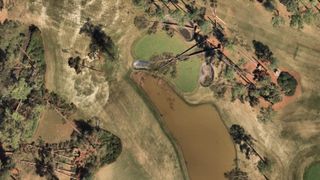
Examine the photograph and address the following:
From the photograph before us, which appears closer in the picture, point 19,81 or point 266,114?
point 19,81

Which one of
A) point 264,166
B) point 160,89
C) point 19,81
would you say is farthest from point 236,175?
point 19,81

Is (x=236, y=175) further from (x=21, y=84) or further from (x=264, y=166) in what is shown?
(x=21, y=84)

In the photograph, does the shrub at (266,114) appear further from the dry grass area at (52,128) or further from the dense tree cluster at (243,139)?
the dry grass area at (52,128)

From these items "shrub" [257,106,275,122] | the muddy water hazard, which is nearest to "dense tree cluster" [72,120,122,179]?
the muddy water hazard

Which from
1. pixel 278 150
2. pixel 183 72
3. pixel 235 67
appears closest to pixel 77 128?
pixel 183 72

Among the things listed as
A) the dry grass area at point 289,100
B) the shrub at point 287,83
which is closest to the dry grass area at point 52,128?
the dry grass area at point 289,100

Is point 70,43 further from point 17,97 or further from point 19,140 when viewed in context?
point 19,140

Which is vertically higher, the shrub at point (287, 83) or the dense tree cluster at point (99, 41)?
the shrub at point (287, 83)

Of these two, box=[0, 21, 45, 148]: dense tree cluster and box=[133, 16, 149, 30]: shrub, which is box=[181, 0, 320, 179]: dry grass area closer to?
box=[133, 16, 149, 30]: shrub
